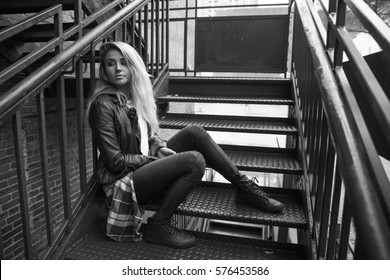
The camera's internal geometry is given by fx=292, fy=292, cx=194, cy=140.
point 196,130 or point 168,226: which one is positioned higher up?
point 196,130

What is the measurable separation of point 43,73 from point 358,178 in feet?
4.48

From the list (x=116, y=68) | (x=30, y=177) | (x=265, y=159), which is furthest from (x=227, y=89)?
(x=30, y=177)

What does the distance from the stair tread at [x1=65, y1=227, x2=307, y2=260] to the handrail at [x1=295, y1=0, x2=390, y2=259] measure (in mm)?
854

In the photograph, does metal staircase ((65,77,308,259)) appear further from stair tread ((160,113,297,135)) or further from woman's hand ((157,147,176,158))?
woman's hand ((157,147,176,158))

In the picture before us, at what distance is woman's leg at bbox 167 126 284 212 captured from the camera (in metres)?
1.80

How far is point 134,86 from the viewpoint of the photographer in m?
1.90

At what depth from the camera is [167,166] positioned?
5.40ft

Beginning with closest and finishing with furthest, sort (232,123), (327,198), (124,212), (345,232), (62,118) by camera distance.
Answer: (345,232) → (327,198) → (62,118) → (124,212) → (232,123)

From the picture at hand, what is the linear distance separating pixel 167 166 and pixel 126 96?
1.90 ft

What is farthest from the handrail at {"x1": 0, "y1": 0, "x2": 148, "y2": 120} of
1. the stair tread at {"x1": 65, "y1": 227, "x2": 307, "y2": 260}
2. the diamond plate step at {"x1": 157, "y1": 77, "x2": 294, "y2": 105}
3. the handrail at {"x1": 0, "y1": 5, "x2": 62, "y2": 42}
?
the diamond plate step at {"x1": 157, "y1": 77, "x2": 294, "y2": 105}

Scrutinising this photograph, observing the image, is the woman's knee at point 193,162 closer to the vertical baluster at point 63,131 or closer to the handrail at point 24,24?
the vertical baluster at point 63,131

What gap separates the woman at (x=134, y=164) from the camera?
1647mm

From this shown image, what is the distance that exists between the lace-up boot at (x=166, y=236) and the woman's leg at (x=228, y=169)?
432 mm

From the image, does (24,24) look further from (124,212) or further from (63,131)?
(124,212)
